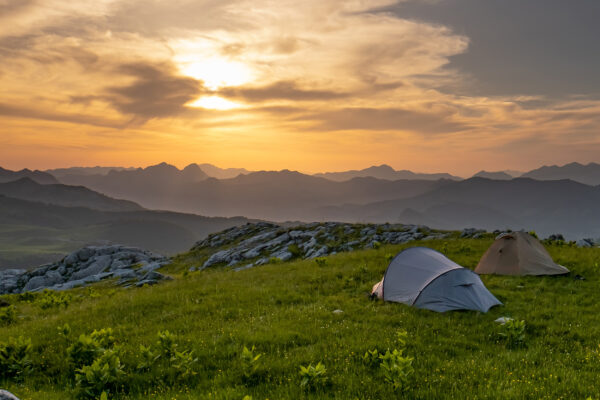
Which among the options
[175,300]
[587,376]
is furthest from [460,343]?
[175,300]

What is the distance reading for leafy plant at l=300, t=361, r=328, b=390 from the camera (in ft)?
27.4

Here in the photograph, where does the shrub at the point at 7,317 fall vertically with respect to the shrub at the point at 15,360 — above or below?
below

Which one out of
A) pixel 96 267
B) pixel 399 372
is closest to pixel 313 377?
pixel 399 372

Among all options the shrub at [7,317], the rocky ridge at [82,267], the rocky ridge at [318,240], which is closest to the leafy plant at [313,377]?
the shrub at [7,317]

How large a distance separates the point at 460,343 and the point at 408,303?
4.13 meters

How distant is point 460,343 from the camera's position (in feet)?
37.7

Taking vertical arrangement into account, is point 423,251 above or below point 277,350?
above

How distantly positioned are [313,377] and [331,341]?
3106 mm

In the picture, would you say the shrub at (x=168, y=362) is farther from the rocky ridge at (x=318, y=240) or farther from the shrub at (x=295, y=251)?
the shrub at (x=295, y=251)

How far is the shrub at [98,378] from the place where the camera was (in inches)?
342

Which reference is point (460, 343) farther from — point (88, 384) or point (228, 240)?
point (228, 240)

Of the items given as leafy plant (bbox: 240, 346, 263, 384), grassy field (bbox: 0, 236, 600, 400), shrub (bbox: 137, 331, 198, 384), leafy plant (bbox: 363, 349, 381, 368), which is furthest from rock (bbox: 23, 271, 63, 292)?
leafy plant (bbox: 363, 349, 381, 368)

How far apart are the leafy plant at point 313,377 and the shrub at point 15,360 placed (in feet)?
27.1

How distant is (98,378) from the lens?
8781 millimetres
